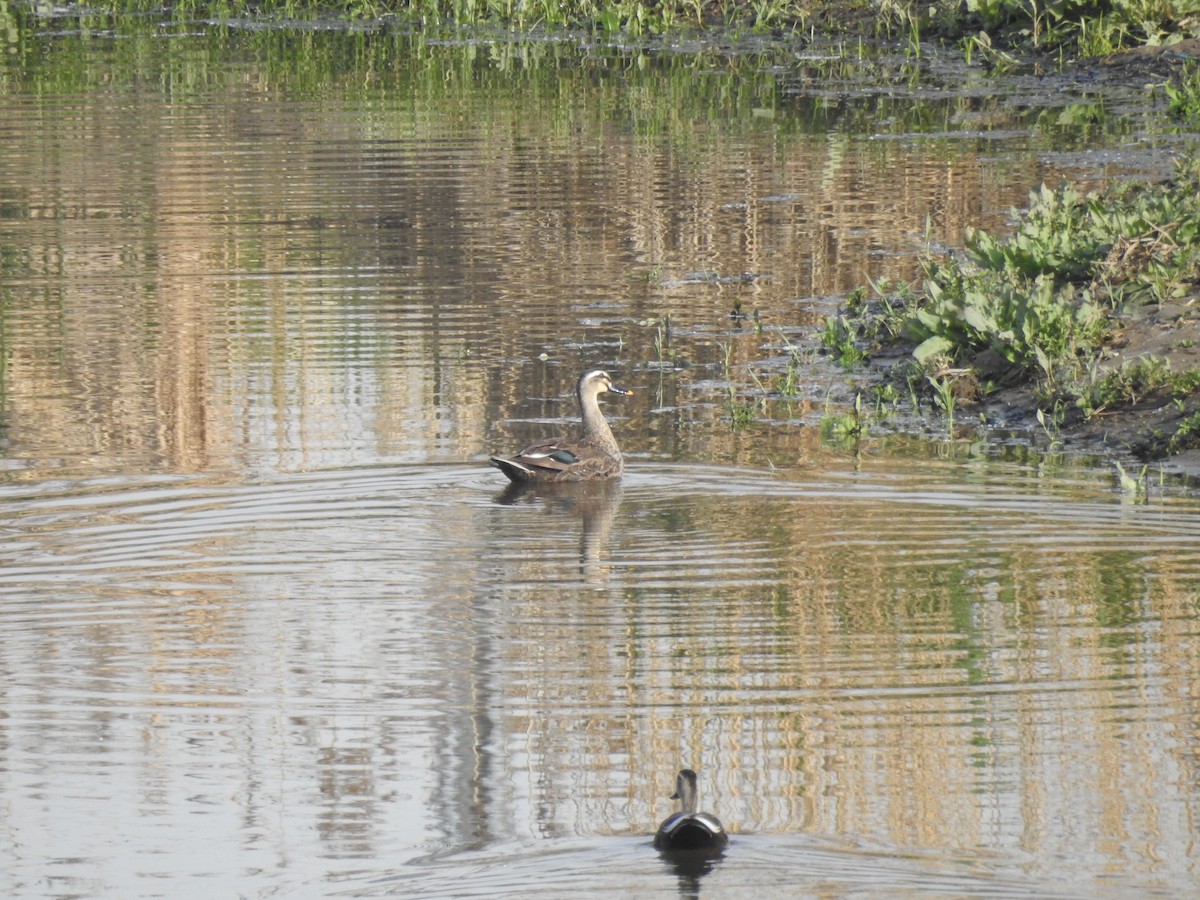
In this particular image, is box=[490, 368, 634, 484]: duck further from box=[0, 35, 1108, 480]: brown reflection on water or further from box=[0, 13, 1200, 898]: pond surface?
box=[0, 35, 1108, 480]: brown reflection on water

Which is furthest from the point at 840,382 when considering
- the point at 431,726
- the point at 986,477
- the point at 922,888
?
the point at 922,888

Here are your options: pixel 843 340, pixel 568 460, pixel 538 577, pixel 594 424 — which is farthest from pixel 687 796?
pixel 843 340

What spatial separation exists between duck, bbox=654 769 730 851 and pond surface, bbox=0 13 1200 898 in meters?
0.06

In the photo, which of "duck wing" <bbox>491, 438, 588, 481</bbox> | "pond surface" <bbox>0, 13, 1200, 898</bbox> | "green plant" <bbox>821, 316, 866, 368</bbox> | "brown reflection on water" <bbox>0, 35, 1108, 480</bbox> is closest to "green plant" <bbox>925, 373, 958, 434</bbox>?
"pond surface" <bbox>0, 13, 1200, 898</bbox>

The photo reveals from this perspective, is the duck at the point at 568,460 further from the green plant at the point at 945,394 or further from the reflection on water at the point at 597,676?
the green plant at the point at 945,394

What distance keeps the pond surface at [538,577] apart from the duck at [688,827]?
6 centimetres

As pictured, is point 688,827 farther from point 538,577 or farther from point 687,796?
point 538,577

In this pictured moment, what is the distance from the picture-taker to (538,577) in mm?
9312

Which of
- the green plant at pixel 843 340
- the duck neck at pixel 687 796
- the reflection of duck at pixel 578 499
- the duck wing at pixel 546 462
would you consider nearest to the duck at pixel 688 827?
the duck neck at pixel 687 796

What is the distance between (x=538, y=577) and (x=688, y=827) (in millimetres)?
3289

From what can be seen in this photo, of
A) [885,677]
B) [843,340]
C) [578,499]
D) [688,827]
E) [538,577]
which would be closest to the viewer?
[688,827]

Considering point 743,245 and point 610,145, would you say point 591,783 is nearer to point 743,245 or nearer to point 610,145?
point 743,245

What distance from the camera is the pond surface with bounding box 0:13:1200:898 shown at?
6.53m

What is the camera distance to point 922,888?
598cm
